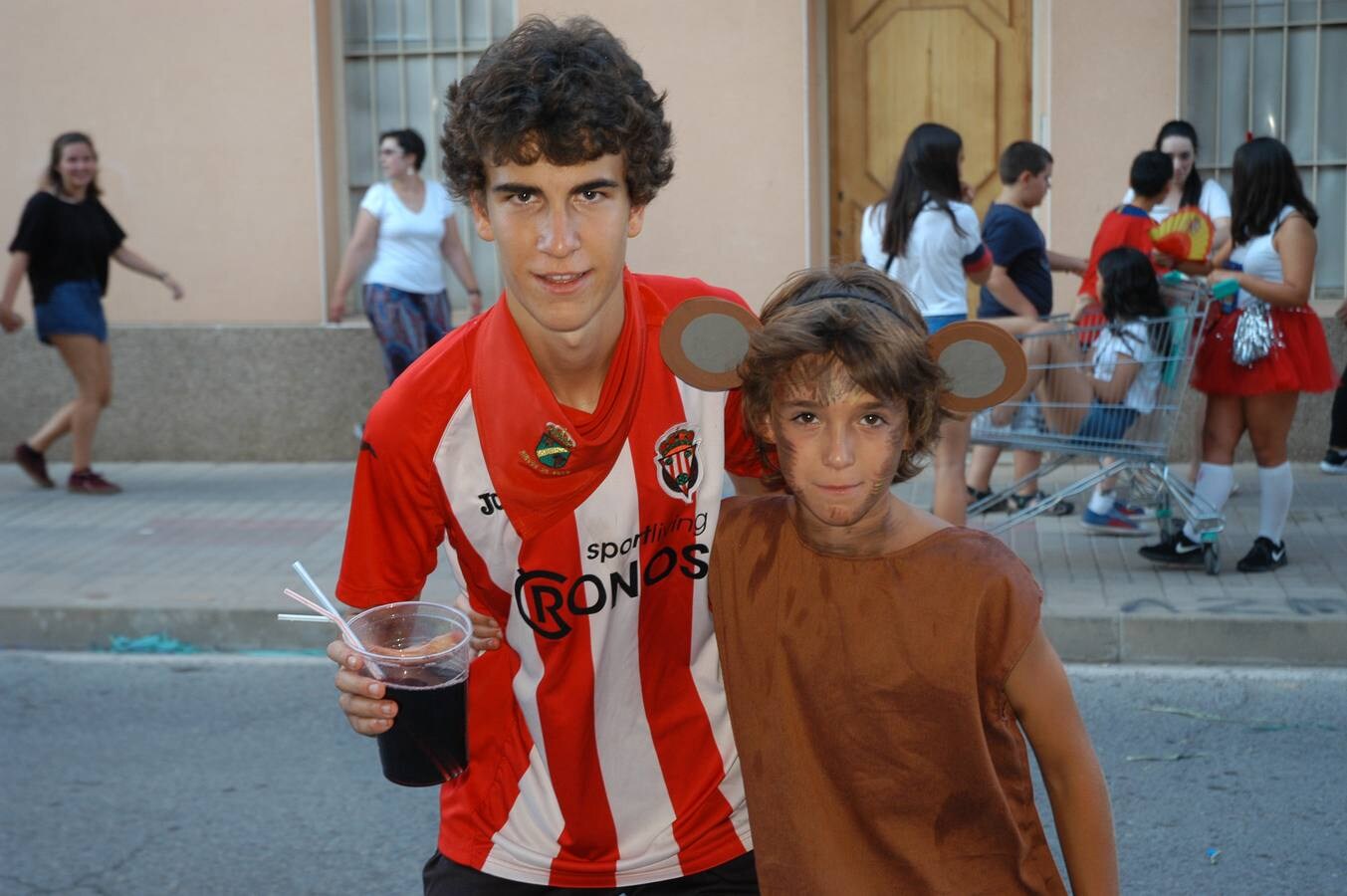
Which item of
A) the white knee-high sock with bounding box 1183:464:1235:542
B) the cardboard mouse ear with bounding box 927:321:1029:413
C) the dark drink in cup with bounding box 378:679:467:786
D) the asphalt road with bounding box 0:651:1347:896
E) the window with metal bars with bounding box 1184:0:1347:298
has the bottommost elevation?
the asphalt road with bounding box 0:651:1347:896

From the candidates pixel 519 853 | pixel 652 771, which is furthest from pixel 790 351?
pixel 519 853

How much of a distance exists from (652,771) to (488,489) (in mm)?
492

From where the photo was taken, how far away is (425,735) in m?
2.33

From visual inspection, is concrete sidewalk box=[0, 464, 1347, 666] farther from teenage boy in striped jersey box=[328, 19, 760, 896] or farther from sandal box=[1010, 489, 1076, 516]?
teenage boy in striped jersey box=[328, 19, 760, 896]

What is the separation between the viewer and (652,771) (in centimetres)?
250

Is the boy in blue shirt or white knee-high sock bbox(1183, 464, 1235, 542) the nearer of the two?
white knee-high sock bbox(1183, 464, 1235, 542)

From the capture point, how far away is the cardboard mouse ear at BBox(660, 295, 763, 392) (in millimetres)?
2227

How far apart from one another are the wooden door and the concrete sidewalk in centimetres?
205

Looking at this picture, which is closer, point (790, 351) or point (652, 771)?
point (790, 351)

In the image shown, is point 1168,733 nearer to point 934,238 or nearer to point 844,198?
point 934,238

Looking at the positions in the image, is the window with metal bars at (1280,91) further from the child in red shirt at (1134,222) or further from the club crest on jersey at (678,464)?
the club crest on jersey at (678,464)

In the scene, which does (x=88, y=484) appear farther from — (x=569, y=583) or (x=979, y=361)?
(x=979, y=361)

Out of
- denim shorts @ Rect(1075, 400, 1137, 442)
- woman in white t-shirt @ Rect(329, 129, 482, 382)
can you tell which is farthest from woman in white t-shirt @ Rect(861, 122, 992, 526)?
woman in white t-shirt @ Rect(329, 129, 482, 382)

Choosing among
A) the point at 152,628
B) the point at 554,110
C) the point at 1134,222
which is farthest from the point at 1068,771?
the point at 1134,222
